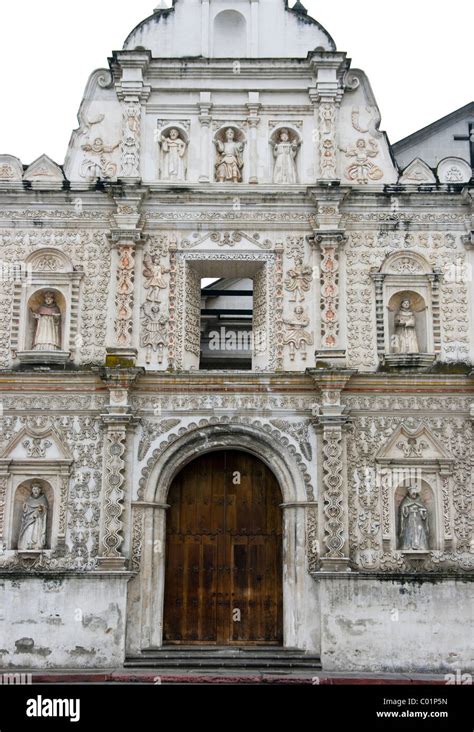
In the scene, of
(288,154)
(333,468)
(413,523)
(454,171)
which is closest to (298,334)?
(333,468)

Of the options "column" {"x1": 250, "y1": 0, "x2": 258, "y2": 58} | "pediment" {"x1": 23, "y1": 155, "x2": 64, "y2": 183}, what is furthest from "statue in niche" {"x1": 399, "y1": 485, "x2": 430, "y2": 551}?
"column" {"x1": 250, "y1": 0, "x2": 258, "y2": 58}

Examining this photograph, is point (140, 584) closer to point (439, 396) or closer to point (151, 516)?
point (151, 516)

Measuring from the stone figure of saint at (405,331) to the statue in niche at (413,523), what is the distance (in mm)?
2404

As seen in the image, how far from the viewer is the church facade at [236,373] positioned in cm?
1438

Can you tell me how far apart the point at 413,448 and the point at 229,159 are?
6.11 metres

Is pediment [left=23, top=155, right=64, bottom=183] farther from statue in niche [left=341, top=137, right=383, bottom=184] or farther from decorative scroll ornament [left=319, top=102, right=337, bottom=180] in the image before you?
statue in niche [left=341, top=137, right=383, bottom=184]

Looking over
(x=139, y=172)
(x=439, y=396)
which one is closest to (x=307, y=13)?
(x=139, y=172)

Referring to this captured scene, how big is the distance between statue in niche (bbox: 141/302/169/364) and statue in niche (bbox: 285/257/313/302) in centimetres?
225

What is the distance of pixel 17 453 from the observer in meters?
15.2

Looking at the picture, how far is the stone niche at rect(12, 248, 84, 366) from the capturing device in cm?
1563

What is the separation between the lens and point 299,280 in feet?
52.3

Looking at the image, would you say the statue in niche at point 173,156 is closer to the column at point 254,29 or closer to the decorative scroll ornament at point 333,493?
the column at point 254,29

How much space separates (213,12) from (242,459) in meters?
8.52

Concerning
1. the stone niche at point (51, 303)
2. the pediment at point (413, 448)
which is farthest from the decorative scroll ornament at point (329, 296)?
the stone niche at point (51, 303)
